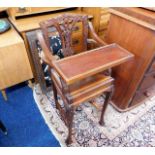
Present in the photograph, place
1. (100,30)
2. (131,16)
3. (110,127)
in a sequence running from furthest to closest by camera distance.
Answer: (100,30)
(110,127)
(131,16)

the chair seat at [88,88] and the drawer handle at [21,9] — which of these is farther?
the drawer handle at [21,9]

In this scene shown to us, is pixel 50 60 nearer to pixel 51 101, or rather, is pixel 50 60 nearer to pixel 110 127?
pixel 51 101

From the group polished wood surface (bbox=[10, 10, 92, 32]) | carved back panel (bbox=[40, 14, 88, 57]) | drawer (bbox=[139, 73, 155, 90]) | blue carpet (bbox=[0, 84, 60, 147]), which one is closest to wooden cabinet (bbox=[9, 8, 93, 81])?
polished wood surface (bbox=[10, 10, 92, 32])

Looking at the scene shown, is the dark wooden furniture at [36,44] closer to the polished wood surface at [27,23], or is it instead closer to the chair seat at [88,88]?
the polished wood surface at [27,23]

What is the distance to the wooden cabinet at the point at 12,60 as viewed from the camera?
1.29 m

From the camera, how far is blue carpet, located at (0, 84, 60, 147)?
1.34m

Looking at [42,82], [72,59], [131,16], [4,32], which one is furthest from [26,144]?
[131,16]

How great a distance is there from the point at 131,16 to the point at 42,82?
3.46ft

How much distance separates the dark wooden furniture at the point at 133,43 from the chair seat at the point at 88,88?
0.78ft

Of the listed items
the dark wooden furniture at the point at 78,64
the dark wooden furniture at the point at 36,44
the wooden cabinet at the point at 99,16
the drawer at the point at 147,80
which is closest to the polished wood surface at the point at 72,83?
the dark wooden furniture at the point at 78,64

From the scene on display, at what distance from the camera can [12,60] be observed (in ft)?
4.48

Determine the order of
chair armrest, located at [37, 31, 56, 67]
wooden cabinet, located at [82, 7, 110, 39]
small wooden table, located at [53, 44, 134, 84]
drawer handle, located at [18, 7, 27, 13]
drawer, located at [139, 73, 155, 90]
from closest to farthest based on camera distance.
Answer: small wooden table, located at [53, 44, 134, 84] → chair armrest, located at [37, 31, 56, 67] → drawer, located at [139, 73, 155, 90] → drawer handle, located at [18, 7, 27, 13] → wooden cabinet, located at [82, 7, 110, 39]

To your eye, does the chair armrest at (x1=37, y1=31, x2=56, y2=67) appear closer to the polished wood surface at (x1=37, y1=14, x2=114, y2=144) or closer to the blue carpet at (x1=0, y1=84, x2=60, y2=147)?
the polished wood surface at (x1=37, y1=14, x2=114, y2=144)

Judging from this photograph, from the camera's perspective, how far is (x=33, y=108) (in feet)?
5.23
